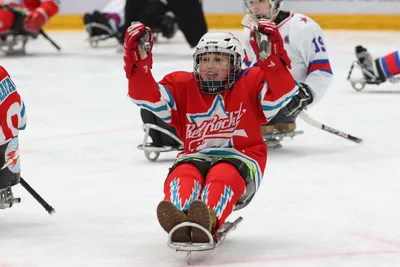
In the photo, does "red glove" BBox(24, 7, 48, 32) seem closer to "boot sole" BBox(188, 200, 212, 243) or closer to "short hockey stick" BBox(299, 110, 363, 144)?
"short hockey stick" BBox(299, 110, 363, 144)

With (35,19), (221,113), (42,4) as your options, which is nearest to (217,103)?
(221,113)

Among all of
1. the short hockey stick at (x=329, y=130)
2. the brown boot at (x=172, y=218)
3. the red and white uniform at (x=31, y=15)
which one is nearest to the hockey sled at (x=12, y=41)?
the red and white uniform at (x=31, y=15)

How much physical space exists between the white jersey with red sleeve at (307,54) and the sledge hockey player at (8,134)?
1.65 meters

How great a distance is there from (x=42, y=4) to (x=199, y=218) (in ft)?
20.0

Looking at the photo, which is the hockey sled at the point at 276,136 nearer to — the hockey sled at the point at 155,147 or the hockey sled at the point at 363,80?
the hockey sled at the point at 155,147

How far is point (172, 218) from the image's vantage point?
8.21 ft

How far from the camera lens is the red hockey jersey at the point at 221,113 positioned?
112 inches

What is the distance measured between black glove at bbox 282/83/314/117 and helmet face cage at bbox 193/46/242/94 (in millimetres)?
1406

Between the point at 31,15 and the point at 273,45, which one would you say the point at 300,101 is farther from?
the point at 31,15

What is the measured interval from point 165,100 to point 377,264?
2.43 ft

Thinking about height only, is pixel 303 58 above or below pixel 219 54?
below

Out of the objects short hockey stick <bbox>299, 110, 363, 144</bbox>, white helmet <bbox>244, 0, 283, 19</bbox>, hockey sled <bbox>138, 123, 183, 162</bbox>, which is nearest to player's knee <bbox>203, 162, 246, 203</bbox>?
hockey sled <bbox>138, 123, 183, 162</bbox>

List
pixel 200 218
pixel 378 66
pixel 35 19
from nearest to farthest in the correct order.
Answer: pixel 200 218
pixel 378 66
pixel 35 19

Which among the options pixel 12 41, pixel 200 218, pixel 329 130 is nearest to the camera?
pixel 200 218
